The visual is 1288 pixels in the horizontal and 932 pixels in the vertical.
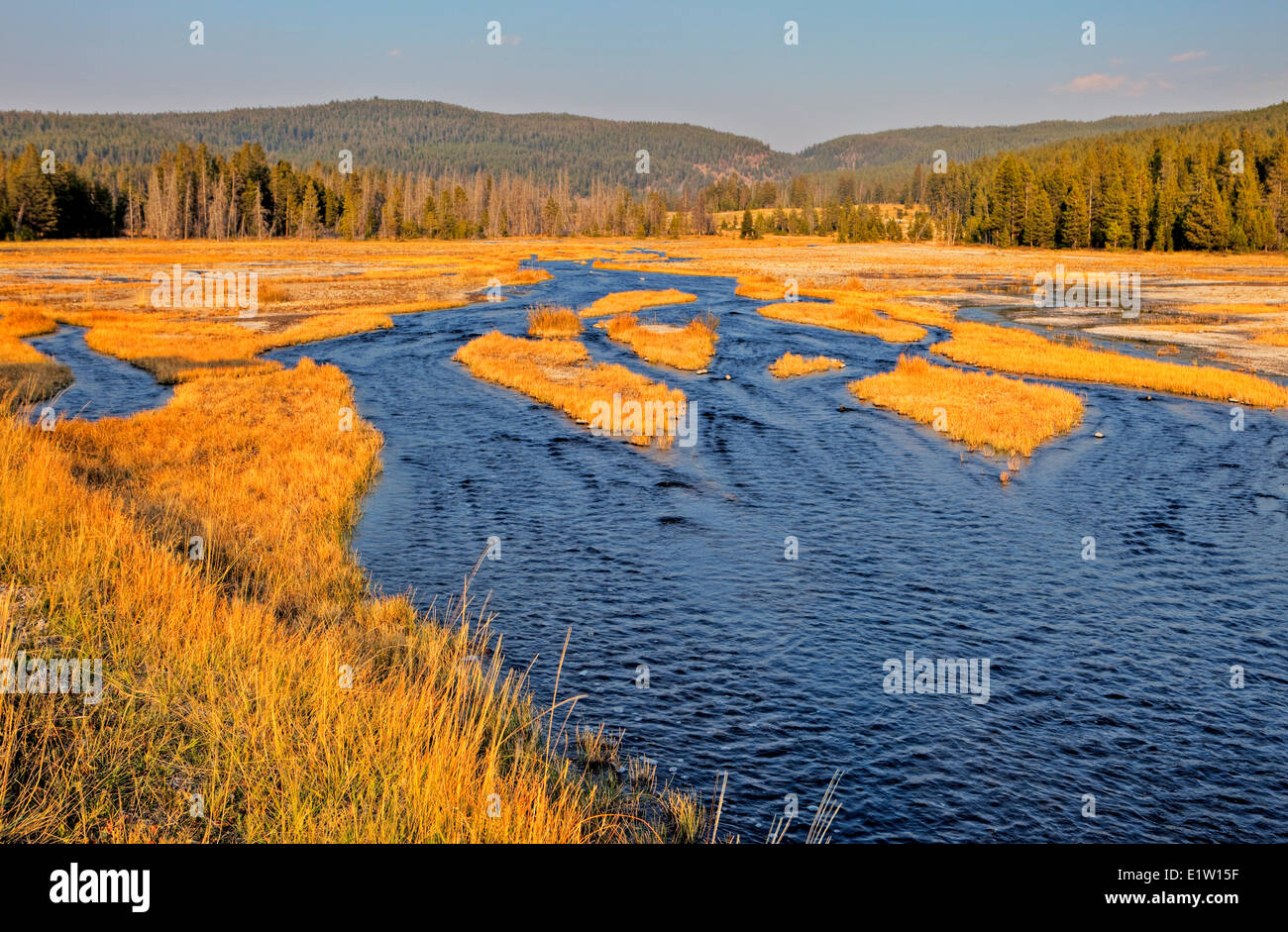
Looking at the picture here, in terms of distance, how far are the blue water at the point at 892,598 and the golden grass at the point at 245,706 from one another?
5.03 feet

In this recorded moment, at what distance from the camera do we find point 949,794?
33.0ft

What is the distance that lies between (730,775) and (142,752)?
18.9ft

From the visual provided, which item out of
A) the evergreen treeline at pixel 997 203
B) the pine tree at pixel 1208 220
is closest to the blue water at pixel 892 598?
the pine tree at pixel 1208 220

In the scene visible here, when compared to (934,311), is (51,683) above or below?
below

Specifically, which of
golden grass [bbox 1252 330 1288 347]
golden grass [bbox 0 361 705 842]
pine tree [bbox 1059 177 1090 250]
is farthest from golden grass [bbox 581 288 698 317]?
pine tree [bbox 1059 177 1090 250]

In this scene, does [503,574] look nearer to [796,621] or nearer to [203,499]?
[796,621]

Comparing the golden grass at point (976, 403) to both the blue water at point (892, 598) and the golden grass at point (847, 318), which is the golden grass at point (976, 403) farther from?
the golden grass at point (847, 318)

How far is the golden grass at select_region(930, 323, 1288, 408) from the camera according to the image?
3438 cm

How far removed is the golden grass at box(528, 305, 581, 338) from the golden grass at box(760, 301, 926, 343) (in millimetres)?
14783

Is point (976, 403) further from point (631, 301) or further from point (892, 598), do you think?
point (631, 301)

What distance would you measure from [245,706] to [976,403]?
91.0 ft

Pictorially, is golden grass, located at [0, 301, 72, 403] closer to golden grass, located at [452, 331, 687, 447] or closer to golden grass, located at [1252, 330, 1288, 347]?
golden grass, located at [452, 331, 687, 447]

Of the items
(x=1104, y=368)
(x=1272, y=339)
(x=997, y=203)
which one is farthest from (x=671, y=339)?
(x=997, y=203)
